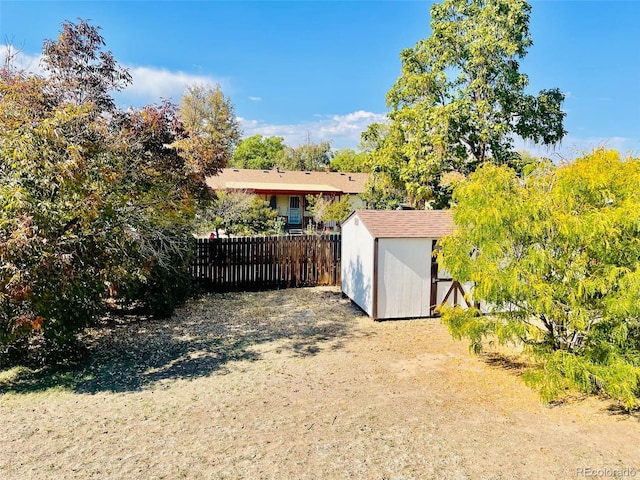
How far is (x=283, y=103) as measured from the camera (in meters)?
22.5

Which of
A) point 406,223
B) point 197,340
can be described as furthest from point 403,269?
point 197,340

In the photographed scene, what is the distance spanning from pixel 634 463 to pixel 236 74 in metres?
15.3

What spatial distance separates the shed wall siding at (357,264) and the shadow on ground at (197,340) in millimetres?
360

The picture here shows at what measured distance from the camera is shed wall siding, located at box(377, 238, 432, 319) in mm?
8898

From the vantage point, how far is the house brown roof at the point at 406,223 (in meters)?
8.94

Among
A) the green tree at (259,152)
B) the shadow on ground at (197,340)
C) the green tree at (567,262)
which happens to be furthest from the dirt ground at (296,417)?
the green tree at (259,152)

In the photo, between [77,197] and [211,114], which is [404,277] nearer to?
[77,197]

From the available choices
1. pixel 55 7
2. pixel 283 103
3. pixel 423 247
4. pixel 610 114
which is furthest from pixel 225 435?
pixel 283 103

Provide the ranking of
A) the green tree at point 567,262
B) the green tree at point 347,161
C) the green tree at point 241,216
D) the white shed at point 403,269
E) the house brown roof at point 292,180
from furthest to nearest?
the green tree at point 347,161, the house brown roof at point 292,180, the green tree at point 241,216, the white shed at point 403,269, the green tree at point 567,262

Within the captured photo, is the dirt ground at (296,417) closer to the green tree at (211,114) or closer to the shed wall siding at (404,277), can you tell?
the shed wall siding at (404,277)

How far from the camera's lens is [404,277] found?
9.00 m

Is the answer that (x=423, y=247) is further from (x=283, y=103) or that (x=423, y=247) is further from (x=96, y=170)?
(x=283, y=103)

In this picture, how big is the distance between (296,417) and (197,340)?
347 cm

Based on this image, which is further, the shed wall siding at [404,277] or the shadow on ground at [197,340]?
the shed wall siding at [404,277]
